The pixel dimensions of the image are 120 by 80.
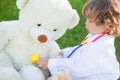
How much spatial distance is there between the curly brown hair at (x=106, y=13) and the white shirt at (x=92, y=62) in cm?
8

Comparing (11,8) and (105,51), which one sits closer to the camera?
(105,51)

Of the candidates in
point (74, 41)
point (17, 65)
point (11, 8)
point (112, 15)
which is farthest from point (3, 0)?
point (112, 15)

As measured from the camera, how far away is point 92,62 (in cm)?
214

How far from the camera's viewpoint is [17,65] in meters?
2.24

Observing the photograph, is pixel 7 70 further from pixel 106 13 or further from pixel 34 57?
pixel 106 13

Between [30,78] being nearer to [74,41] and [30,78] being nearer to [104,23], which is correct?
[104,23]

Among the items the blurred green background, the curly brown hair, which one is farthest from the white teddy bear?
the blurred green background

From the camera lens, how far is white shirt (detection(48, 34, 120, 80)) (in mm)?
2141

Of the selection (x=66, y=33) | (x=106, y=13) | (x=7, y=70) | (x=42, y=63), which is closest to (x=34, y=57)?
(x=42, y=63)

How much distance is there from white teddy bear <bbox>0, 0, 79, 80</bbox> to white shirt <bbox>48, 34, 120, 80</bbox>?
0.41 feet

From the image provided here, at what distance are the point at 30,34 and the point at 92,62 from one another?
1.24ft

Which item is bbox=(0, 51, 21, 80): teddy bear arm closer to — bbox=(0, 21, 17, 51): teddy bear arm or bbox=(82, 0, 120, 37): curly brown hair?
bbox=(0, 21, 17, 51): teddy bear arm

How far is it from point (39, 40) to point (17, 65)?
0.74ft

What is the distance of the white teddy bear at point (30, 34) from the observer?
213 cm
